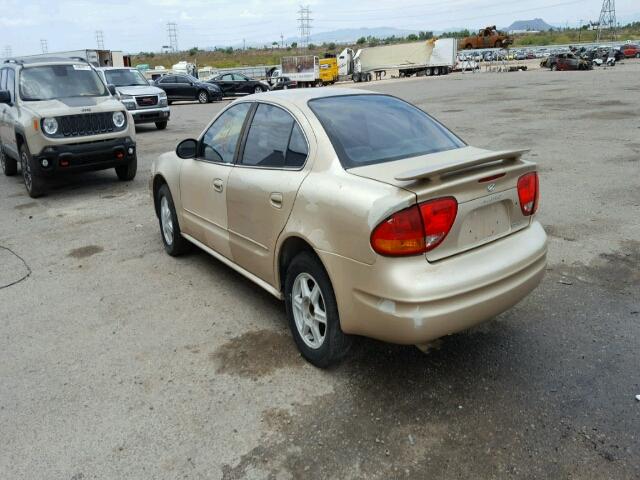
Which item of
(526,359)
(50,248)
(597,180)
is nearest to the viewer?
(526,359)

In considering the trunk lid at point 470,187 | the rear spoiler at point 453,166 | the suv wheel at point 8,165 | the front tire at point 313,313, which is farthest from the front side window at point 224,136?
the suv wheel at point 8,165

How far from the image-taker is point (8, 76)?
9734 millimetres

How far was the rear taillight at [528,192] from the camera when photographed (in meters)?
3.43

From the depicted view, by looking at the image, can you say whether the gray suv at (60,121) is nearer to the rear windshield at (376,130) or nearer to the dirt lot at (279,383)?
the dirt lot at (279,383)

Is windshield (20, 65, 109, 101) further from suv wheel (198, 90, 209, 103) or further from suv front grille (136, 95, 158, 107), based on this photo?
suv wheel (198, 90, 209, 103)

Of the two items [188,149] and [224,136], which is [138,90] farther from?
[224,136]

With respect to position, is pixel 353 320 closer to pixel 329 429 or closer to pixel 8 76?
Result: pixel 329 429

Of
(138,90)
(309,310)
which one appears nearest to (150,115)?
(138,90)

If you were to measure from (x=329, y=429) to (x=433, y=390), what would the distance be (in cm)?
71

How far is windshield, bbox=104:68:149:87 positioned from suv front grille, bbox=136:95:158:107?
3.99ft

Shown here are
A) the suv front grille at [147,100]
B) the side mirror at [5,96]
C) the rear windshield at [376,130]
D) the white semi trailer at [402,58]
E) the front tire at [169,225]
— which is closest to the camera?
the rear windshield at [376,130]

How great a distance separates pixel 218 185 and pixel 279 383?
1740 millimetres

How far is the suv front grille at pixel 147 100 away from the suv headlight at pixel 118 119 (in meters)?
8.27

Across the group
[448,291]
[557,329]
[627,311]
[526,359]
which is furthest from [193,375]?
[627,311]
